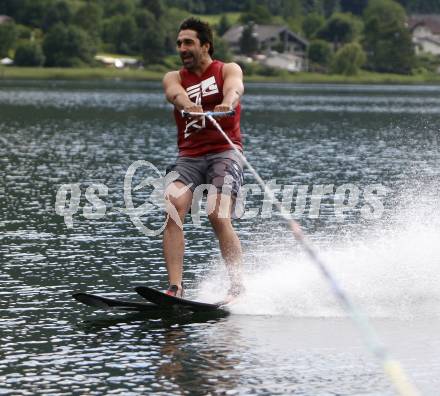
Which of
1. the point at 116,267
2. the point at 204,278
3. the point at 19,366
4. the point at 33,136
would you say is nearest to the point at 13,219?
the point at 116,267

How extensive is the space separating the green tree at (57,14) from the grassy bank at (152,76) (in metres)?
26.4

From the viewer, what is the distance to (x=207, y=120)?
12539mm

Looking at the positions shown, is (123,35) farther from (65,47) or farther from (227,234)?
(227,234)

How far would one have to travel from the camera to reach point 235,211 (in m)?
12.8

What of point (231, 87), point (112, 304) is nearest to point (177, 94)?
point (231, 87)

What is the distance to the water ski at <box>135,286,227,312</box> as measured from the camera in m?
12.4

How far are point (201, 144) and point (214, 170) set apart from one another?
0.31 meters

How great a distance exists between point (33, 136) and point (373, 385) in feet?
127

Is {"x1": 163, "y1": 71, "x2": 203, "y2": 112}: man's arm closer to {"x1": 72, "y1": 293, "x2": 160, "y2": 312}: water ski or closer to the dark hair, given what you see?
the dark hair

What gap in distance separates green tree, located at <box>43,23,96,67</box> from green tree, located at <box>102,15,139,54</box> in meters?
22.8

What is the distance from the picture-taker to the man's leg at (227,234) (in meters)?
12.6

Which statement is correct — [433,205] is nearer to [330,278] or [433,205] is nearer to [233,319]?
[233,319]

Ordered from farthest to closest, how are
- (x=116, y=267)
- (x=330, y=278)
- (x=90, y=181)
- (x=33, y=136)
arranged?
(x=33, y=136) < (x=90, y=181) < (x=116, y=267) < (x=330, y=278)

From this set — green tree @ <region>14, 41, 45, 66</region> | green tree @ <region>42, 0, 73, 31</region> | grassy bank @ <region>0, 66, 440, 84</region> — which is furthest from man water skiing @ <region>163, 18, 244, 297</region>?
green tree @ <region>42, 0, 73, 31</region>
